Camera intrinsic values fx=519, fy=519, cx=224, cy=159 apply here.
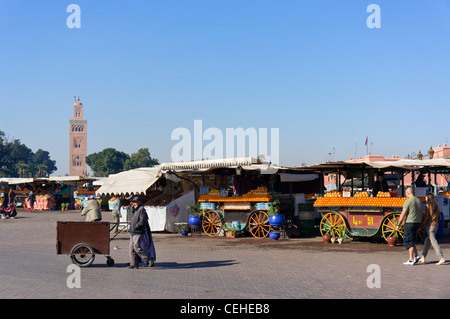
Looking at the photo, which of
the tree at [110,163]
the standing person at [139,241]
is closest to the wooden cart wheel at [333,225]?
the standing person at [139,241]

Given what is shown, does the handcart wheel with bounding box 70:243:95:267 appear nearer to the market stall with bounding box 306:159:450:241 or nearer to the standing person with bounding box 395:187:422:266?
the standing person with bounding box 395:187:422:266

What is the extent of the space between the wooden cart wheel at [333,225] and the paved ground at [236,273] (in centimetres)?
58

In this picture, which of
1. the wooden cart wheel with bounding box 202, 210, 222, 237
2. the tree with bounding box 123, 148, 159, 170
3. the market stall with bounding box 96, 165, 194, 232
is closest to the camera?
the wooden cart wheel with bounding box 202, 210, 222, 237

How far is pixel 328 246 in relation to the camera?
15023 mm

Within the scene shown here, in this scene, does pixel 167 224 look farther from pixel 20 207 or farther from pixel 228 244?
pixel 20 207

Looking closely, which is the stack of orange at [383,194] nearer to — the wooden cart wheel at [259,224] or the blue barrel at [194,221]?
the wooden cart wheel at [259,224]

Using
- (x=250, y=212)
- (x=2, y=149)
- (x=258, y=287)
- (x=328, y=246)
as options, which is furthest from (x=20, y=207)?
(x=2, y=149)

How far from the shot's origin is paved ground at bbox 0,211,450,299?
26.5ft

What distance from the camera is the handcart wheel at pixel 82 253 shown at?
10891 mm

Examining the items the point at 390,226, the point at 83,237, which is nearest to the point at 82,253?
the point at 83,237

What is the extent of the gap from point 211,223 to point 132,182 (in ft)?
13.1

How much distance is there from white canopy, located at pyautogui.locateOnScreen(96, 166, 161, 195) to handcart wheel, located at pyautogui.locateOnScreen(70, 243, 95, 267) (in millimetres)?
8363

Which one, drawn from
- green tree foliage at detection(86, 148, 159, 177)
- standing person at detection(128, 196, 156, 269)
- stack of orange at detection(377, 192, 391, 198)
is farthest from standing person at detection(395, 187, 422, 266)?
green tree foliage at detection(86, 148, 159, 177)
